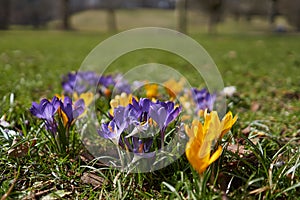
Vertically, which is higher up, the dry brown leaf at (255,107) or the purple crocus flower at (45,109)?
the purple crocus flower at (45,109)

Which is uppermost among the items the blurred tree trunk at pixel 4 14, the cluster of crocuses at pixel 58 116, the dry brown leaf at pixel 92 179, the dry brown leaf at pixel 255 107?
the cluster of crocuses at pixel 58 116

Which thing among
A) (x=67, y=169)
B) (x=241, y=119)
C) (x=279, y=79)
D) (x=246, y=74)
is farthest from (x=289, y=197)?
(x=246, y=74)

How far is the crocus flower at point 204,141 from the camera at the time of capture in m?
1.33

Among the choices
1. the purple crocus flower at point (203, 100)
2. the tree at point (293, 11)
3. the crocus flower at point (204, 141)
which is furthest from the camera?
the tree at point (293, 11)

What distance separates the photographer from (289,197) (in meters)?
1.37

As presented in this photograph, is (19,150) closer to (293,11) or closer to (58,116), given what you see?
(58,116)

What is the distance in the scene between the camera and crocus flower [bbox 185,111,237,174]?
1.33 m

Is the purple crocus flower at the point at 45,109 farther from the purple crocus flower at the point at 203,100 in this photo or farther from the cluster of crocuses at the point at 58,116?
the purple crocus flower at the point at 203,100

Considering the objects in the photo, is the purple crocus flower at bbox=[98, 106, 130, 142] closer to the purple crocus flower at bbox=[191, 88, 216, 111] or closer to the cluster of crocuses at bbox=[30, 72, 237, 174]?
the cluster of crocuses at bbox=[30, 72, 237, 174]

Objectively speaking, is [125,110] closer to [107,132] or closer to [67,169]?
[107,132]

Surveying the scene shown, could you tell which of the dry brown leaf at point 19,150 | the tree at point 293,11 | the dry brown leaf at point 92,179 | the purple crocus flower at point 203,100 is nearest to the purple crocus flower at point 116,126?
the dry brown leaf at point 92,179

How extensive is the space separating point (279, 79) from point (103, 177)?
3998 mm

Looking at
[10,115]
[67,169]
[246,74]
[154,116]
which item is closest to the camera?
[154,116]

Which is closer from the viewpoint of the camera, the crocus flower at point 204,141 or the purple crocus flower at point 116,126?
the crocus flower at point 204,141
